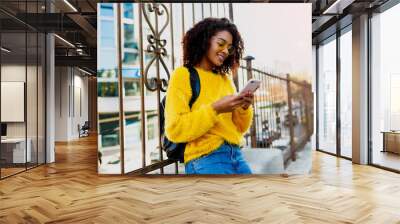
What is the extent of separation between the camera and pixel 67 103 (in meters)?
15.7

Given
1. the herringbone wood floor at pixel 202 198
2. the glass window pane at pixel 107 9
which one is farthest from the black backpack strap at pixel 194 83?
the glass window pane at pixel 107 9

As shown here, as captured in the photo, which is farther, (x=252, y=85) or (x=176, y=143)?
(x=176, y=143)

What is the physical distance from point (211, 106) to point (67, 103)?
38.2ft

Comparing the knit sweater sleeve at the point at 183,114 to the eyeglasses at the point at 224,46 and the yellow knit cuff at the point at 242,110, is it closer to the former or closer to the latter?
the yellow knit cuff at the point at 242,110

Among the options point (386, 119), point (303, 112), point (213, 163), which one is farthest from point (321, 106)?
point (213, 163)

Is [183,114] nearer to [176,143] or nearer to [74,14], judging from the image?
[176,143]

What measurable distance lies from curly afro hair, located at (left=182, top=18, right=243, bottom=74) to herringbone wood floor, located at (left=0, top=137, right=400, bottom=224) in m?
1.79

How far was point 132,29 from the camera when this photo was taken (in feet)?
19.7

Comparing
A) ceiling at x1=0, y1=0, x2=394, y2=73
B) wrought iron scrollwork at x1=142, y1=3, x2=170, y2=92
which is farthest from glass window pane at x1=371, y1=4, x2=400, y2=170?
wrought iron scrollwork at x1=142, y1=3, x2=170, y2=92

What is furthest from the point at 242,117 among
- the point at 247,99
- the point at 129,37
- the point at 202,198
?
the point at 129,37

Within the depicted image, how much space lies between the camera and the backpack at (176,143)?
558 centimetres

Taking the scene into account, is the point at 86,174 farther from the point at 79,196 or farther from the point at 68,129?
the point at 68,129

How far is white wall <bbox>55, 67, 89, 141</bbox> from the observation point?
1548 centimetres

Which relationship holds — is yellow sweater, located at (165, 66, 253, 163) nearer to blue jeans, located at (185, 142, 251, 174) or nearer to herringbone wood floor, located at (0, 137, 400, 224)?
blue jeans, located at (185, 142, 251, 174)
